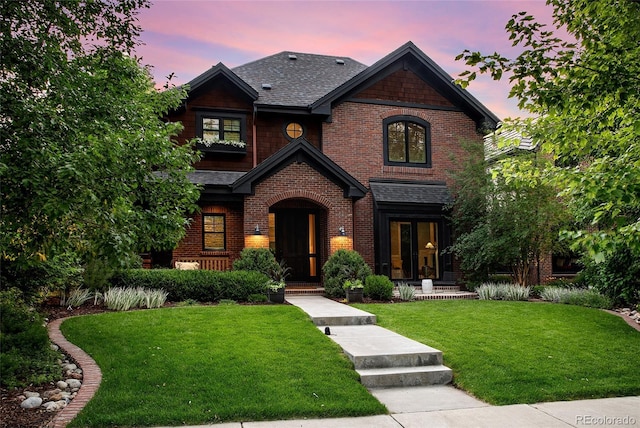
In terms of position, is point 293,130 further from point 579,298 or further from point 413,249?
point 579,298

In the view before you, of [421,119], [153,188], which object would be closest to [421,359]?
[153,188]

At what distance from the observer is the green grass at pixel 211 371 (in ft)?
17.1

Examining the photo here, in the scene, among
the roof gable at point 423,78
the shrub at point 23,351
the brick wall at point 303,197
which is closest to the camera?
the shrub at point 23,351

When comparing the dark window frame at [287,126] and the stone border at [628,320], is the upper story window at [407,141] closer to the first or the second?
the dark window frame at [287,126]

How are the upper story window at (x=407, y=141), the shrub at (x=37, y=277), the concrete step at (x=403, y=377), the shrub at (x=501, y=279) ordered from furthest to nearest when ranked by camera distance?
the upper story window at (x=407, y=141) → the shrub at (x=501, y=279) → the shrub at (x=37, y=277) → the concrete step at (x=403, y=377)

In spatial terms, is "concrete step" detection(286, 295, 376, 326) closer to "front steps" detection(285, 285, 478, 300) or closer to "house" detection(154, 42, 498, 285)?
"front steps" detection(285, 285, 478, 300)

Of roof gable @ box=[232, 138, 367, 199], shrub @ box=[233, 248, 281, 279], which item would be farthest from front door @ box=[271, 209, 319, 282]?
shrub @ box=[233, 248, 281, 279]

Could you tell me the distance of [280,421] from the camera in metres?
5.12

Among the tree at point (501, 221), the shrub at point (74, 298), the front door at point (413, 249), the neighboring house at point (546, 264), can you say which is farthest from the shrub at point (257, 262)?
the neighboring house at point (546, 264)

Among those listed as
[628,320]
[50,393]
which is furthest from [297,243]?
[50,393]

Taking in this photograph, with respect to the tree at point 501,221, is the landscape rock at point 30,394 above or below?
below

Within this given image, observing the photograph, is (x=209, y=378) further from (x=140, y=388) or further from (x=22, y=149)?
(x=22, y=149)

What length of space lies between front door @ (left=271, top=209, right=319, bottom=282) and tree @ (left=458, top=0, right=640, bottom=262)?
1181 centimetres

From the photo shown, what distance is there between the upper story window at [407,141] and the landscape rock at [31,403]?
47.5ft
